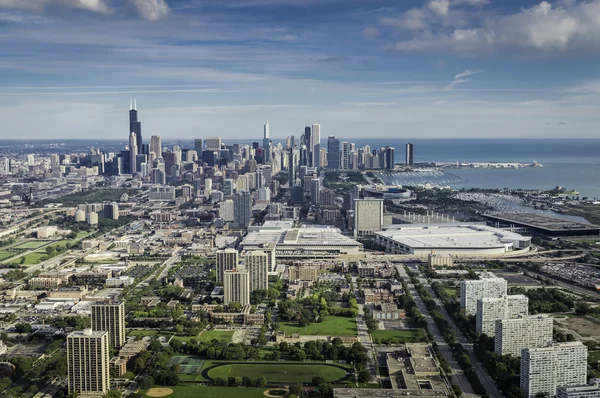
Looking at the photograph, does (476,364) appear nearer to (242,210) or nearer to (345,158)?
(242,210)

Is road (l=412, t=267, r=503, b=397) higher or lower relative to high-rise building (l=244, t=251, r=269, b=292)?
lower

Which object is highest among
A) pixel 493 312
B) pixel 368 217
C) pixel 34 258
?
pixel 368 217

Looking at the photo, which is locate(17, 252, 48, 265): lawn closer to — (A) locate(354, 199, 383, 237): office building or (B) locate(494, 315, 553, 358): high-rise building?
(A) locate(354, 199, 383, 237): office building

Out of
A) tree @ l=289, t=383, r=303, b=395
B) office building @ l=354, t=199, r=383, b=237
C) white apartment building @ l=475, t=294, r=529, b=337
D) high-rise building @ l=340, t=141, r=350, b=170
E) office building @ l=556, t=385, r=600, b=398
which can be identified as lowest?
tree @ l=289, t=383, r=303, b=395

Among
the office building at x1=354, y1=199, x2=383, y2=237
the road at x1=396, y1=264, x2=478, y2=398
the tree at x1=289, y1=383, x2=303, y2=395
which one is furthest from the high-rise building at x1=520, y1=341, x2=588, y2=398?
the office building at x1=354, y1=199, x2=383, y2=237

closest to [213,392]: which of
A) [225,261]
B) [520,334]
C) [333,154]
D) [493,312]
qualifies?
[520,334]

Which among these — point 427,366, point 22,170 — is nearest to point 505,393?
point 427,366
